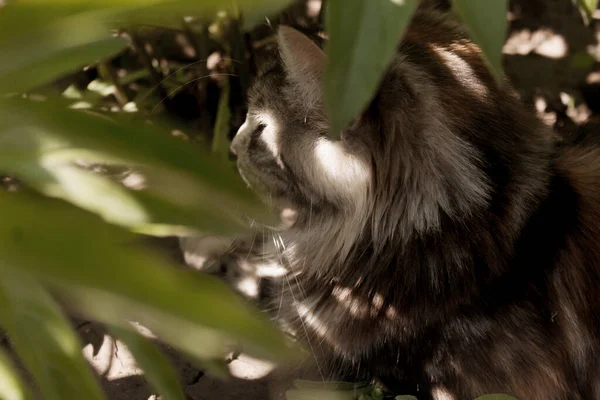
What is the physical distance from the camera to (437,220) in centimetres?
111

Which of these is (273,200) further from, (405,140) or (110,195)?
(110,195)

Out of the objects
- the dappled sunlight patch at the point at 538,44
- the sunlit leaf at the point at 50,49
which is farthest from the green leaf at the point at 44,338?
the dappled sunlight patch at the point at 538,44

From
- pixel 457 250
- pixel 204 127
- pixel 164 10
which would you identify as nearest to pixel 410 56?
pixel 457 250

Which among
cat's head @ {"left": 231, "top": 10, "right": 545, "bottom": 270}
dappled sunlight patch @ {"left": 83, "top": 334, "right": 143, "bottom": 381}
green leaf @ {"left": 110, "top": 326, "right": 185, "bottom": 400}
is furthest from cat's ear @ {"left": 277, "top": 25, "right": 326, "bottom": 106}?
dappled sunlight patch @ {"left": 83, "top": 334, "right": 143, "bottom": 381}

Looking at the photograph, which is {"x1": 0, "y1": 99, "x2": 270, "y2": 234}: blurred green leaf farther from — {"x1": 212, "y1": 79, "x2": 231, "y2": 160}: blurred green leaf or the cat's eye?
{"x1": 212, "y1": 79, "x2": 231, "y2": 160}: blurred green leaf

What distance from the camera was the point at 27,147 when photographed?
0.52m

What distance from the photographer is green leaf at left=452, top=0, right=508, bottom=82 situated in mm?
508

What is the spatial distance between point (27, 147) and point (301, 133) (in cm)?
64

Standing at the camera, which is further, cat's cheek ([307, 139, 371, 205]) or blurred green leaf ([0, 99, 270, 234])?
cat's cheek ([307, 139, 371, 205])

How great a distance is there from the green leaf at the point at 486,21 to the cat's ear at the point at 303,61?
459mm

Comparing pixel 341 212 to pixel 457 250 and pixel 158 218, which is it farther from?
pixel 158 218

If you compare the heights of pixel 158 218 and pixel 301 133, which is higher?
pixel 158 218

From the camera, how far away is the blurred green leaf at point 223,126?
172cm

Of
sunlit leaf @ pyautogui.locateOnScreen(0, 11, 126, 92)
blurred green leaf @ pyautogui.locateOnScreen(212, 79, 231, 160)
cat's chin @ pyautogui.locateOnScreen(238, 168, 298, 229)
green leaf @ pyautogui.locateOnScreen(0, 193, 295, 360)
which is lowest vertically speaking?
blurred green leaf @ pyautogui.locateOnScreen(212, 79, 231, 160)
